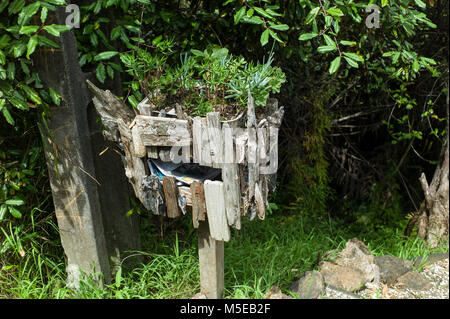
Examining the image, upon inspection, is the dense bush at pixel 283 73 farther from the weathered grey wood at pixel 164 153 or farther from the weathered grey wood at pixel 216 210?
the weathered grey wood at pixel 216 210

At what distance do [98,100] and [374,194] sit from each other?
3.29 metres

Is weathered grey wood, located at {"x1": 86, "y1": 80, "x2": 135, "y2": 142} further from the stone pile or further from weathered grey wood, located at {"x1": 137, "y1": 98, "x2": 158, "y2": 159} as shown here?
the stone pile

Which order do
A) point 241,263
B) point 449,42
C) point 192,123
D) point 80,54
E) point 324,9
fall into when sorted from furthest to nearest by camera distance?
point 449,42
point 241,263
point 80,54
point 324,9
point 192,123

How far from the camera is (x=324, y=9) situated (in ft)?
6.77

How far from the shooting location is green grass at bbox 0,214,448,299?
2.43m

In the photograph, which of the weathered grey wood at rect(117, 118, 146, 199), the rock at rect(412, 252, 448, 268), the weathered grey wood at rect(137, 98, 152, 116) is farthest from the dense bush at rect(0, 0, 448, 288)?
the rock at rect(412, 252, 448, 268)

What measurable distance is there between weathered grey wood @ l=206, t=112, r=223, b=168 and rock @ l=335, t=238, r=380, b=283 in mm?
1670

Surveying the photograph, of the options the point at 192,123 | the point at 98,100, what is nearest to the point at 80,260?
the point at 98,100

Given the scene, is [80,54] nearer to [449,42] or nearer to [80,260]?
[80,260]

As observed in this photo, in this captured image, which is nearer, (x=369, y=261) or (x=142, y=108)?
(x=142, y=108)

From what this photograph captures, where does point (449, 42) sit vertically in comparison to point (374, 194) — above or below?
above

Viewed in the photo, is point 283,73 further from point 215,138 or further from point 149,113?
point 149,113

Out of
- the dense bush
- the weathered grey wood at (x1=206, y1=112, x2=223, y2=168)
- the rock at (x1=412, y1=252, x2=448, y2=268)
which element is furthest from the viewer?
the rock at (x1=412, y1=252, x2=448, y2=268)

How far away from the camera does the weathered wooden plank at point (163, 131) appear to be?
1.77 m
